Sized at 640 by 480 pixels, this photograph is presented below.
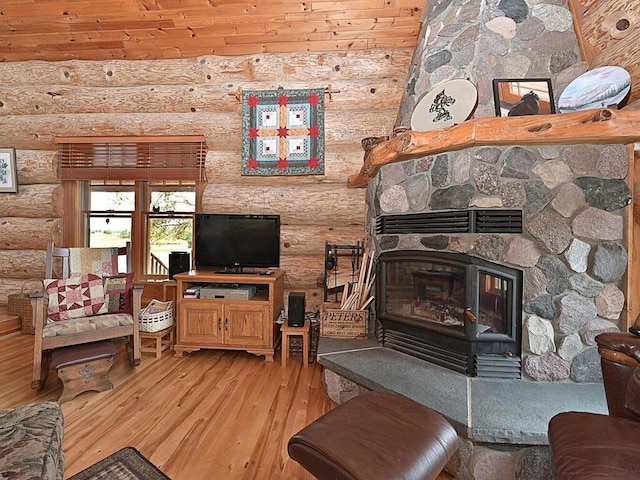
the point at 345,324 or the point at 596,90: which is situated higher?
the point at 596,90

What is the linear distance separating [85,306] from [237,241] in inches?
51.8

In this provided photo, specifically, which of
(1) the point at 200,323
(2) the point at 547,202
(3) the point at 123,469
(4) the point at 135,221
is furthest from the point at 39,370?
(2) the point at 547,202

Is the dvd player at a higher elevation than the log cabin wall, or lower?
lower

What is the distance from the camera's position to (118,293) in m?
2.85

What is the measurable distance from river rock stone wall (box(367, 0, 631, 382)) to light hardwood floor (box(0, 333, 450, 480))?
1.07 meters

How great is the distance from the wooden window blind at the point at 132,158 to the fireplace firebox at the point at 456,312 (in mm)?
2339

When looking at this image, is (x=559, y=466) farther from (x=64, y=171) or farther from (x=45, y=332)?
(x=64, y=171)

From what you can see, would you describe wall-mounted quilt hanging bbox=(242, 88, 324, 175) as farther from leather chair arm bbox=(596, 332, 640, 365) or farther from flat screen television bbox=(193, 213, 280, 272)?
leather chair arm bbox=(596, 332, 640, 365)

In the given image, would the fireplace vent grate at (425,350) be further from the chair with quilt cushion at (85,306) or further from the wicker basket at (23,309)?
the wicker basket at (23,309)

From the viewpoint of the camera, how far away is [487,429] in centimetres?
148

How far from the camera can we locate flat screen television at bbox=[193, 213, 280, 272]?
10.4ft

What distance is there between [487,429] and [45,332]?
9.24 ft

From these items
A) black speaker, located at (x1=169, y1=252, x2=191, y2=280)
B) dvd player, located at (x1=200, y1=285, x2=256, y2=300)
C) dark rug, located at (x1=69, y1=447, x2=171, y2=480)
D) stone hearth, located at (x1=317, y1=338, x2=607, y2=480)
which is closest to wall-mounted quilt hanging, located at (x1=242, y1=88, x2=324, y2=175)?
black speaker, located at (x1=169, y1=252, x2=191, y2=280)

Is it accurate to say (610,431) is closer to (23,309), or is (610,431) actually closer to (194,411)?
(194,411)
